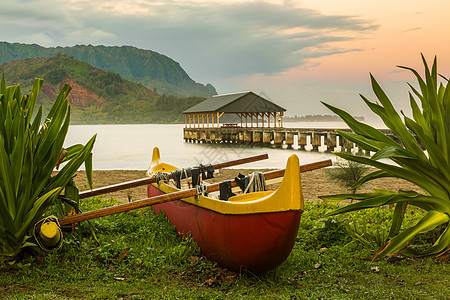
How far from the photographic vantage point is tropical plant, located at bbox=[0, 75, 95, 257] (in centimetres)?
469

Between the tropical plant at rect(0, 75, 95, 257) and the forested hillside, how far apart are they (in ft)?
434

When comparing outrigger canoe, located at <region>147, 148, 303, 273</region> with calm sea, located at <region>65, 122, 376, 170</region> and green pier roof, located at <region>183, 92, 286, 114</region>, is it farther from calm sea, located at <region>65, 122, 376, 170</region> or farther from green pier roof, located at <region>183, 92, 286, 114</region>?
green pier roof, located at <region>183, 92, 286, 114</region>

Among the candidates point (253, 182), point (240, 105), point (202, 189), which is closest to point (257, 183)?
point (253, 182)

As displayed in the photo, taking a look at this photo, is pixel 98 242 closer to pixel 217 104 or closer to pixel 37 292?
pixel 37 292

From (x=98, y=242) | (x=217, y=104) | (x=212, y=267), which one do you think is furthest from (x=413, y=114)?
(x=217, y=104)

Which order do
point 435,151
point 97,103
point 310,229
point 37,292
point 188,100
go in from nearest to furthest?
point 37,292
point 435,151
point 310,229
point 188,100
point 97,103

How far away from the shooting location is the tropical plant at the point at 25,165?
4.69m

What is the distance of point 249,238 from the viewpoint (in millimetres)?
4359

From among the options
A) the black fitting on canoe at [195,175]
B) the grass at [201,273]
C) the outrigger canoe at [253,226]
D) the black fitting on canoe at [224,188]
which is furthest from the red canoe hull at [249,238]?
the black fitting on canoe at [195,175]

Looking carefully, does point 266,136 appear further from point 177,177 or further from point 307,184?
point 177,177

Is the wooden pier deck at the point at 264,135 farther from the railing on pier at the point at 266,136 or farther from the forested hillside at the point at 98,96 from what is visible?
the forested hillside at the point at 98,96

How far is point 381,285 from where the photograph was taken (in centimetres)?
445

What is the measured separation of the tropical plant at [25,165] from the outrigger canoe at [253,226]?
1808 mm

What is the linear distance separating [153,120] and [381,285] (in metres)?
149
